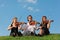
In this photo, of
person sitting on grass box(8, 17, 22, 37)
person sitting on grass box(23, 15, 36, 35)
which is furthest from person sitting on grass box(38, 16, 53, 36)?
person sitting on grass box(8, 17, 22, 37)

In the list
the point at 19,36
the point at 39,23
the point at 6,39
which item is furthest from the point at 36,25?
the point at 6,39

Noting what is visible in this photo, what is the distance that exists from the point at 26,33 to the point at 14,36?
94 cm

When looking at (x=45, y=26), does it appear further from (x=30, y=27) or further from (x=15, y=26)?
(x=15, y=26)

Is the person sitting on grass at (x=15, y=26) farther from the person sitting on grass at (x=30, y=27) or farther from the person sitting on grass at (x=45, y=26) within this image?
the person sitting on grass at (x=45, y=26)

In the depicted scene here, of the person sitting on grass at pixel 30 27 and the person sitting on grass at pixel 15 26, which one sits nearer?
the person sitting on grass at pixel 30 27

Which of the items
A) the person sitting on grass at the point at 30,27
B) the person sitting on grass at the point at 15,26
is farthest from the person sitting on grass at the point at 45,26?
the person sitting on grass at the point at 15,26

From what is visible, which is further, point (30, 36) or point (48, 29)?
point (48, 29)

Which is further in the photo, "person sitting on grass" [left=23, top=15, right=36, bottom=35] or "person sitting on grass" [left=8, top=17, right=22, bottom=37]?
"person sitting on grass" [left=8, top=17, right=22, bottom=37]

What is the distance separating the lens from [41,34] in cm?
1847

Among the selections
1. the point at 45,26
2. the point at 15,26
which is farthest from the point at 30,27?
the point at 45,26

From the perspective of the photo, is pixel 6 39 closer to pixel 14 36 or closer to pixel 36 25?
pixel 14 36

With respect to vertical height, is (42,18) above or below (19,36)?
above

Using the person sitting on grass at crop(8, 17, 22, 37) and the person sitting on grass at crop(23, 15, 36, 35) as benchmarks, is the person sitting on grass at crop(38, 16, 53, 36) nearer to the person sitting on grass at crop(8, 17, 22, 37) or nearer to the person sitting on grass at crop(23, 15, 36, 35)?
the person sitting on grass at crop(23, 15, 36, 35)

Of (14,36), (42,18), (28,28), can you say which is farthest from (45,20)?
(14,36)
